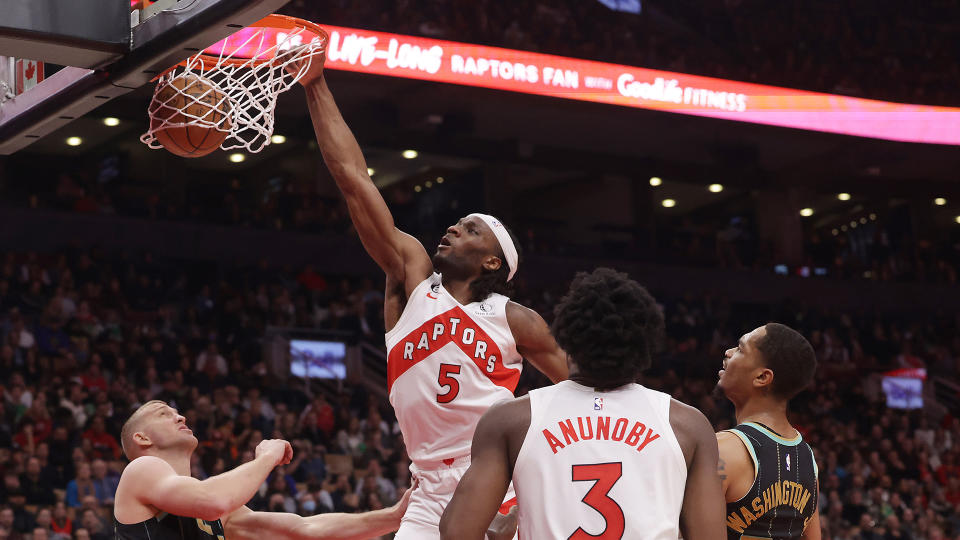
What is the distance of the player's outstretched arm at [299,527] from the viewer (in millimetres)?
4797

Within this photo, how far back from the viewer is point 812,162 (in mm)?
23562

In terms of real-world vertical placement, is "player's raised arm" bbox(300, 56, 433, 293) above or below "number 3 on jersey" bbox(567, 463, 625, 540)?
above

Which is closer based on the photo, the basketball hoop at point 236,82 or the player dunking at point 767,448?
the player dunking at point 767,448

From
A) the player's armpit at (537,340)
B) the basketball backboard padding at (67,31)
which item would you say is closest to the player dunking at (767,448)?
the player's armpit at (537,340)

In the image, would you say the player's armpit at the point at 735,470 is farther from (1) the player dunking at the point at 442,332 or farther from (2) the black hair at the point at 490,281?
(2) the black hair at the point at 490,281

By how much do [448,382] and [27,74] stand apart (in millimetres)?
2156

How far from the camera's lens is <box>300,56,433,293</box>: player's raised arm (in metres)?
4.54

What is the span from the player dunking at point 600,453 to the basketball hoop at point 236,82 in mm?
2043

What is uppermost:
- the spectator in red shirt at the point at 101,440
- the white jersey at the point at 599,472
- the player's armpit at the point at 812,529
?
the white jersey at the point at 599,472

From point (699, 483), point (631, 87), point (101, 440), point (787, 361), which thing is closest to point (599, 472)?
point (699, 483)

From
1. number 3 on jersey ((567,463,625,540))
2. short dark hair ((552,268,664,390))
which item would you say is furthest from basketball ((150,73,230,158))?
number 3 on jersey ((567,463,625,540))

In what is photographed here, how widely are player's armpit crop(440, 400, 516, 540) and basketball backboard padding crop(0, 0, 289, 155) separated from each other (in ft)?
5.17

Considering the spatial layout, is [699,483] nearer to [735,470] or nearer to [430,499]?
[735,470]

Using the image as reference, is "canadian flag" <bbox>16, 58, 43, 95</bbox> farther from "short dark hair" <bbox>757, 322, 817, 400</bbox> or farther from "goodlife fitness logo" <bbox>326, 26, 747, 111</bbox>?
"goodlife fitness logo" <bbox>326, 26, 747, 111</bbox>
